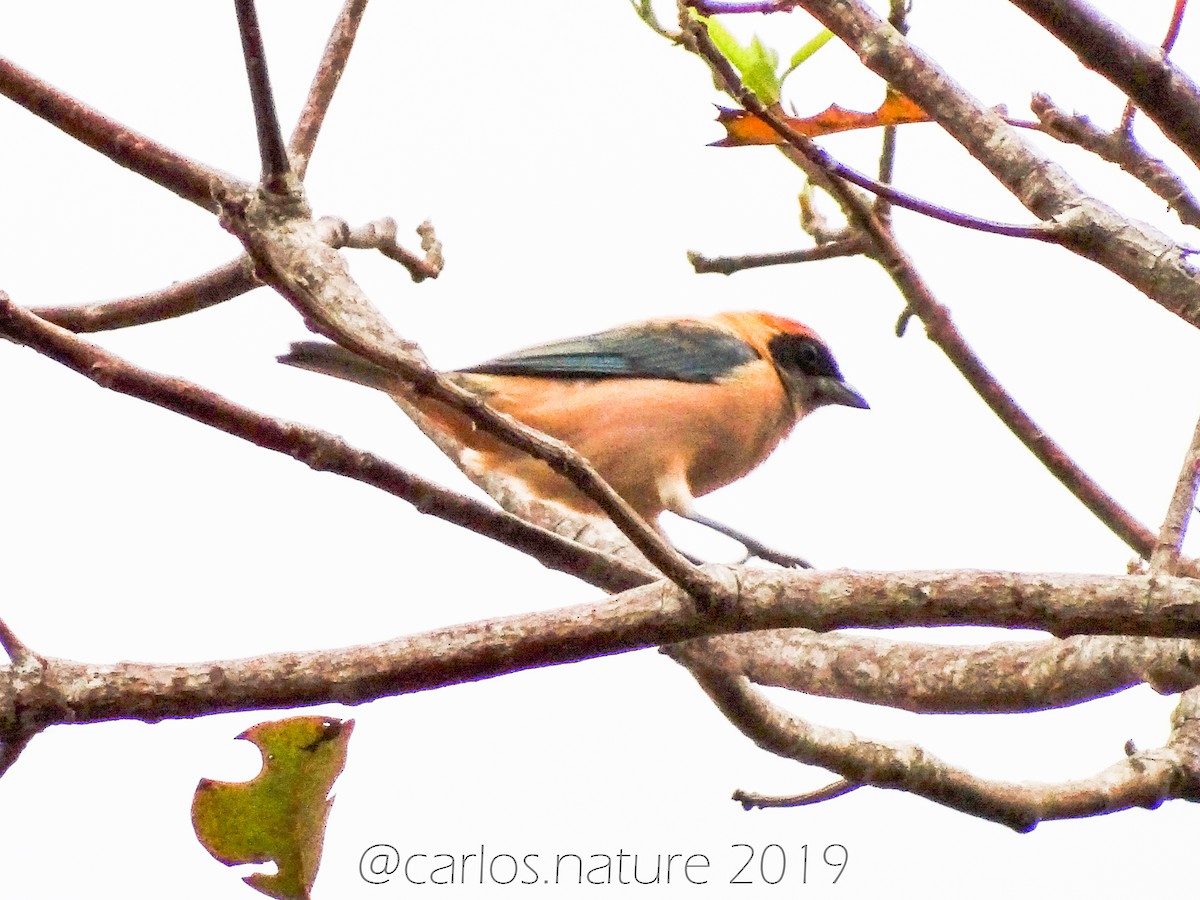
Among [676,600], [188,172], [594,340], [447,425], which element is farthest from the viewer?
[594,340]

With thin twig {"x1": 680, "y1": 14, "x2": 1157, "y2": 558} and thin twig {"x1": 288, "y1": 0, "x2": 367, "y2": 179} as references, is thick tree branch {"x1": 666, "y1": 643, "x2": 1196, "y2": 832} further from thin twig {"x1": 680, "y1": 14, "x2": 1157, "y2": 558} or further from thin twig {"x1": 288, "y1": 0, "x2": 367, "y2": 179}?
thin twig {"x1": 288, "y1": 0, "x2": 367, "y2": 179}

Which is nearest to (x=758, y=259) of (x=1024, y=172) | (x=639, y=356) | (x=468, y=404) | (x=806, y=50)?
(x=806, y=50)

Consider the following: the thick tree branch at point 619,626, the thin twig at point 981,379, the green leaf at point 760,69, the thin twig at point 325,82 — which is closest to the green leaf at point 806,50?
the green leaf at point 760,69

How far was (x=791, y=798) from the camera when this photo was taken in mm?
3297

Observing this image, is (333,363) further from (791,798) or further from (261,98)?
(261,98)

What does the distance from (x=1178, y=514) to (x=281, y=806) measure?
202 centimetres

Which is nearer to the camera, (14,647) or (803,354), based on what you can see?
(14,647)

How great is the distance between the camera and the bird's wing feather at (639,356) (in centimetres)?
556

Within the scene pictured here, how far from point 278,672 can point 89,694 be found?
26 centimetres

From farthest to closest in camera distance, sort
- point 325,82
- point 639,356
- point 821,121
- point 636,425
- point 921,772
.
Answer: point 639,356 < point 636,425 < point 325,82 < point 921,772 < point 821,121

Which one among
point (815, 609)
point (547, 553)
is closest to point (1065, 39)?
point (815, 609)

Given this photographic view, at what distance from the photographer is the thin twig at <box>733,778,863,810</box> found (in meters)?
3.23

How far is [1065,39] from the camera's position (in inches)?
76.8

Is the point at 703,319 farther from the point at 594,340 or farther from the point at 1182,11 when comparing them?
the point at 1182,11
